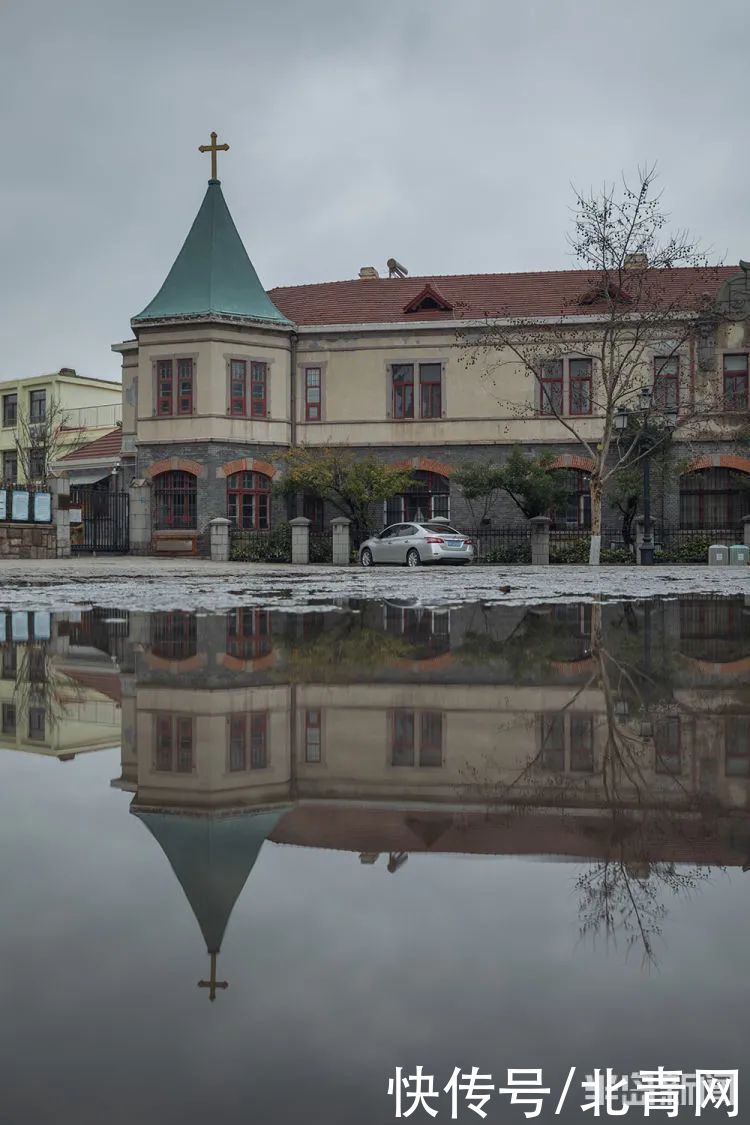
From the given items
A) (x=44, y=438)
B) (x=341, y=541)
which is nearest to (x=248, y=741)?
(x=341, y=541)

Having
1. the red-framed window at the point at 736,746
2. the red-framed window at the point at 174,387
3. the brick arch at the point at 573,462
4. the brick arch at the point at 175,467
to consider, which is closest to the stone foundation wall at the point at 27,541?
the brick arch at the point at 175,467

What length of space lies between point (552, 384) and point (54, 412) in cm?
3654

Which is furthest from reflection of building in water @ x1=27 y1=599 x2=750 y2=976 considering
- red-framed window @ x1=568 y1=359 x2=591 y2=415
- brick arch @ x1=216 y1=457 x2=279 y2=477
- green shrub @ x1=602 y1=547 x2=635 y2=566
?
red-framed window @ x1=568 y1=359 x2=591 y2=415

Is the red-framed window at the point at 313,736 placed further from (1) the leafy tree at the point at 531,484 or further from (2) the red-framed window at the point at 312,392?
(2) the red-framed window at the point at 312,392

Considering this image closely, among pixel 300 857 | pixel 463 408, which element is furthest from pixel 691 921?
pixel 463 408

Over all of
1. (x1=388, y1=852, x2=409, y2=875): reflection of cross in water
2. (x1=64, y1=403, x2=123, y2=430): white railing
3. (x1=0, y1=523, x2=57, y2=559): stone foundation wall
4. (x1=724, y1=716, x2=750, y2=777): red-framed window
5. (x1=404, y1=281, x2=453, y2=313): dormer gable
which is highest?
(x1=404, y1=281, x2=453, y2=313): dormer gable

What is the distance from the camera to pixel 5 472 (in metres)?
75.3

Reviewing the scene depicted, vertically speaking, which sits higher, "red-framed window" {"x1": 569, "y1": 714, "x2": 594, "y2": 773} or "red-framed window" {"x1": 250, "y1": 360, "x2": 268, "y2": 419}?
"red-framed window" {"x1": 250, "y1": 360, "x2": 268, "y2": 419}

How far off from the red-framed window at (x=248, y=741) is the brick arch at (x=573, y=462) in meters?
38.2

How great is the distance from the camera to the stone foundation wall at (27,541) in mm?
36188

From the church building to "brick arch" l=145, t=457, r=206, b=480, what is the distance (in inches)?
2.1

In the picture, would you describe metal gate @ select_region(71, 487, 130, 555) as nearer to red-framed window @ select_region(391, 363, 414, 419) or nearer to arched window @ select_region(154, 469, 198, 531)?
arched window @ select_region(154, 469, 198, 531)

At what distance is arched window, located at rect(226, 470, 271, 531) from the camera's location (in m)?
42.8

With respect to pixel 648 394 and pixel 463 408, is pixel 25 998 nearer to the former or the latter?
pixel 648 394
